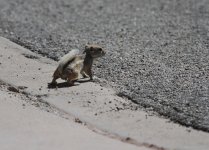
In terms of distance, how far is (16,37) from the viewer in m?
10.1

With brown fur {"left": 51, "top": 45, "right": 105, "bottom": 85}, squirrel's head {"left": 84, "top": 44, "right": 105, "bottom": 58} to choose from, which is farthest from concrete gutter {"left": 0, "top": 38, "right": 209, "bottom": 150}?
squirrel's head {"left": 84, "top": 44, "right": 105, "bottom": 58}

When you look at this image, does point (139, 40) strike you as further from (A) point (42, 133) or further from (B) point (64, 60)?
(A) point (42, 133)

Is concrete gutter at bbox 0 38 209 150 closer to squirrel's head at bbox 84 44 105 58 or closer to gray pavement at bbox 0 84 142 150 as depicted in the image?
gray pavement at bbox 0 84 142 150

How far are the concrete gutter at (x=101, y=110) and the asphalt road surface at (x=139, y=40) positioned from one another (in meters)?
0.21

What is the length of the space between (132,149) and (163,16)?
683cm

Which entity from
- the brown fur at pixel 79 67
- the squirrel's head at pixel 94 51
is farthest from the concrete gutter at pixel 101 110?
the squirrel's head at pixel 94 51

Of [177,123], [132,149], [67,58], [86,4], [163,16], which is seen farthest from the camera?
[86,4]

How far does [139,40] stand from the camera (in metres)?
→ 9.80

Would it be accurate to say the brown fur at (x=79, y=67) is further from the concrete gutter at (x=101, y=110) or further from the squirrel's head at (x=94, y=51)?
the concrete gutter at (x=101, y=110)

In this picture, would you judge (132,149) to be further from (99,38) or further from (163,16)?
(163,16)

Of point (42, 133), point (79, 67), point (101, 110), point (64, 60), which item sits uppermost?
point (64, 60)

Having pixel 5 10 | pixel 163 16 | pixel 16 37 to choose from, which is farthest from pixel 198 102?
pixel 5 10

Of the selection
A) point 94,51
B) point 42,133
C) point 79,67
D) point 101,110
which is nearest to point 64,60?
point 79,67

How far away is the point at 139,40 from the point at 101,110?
3.57 meters
